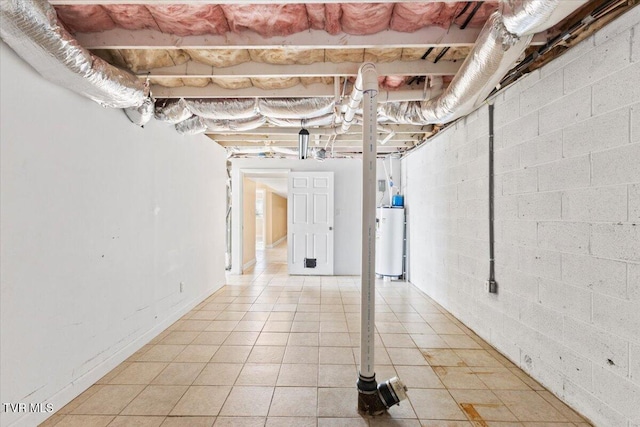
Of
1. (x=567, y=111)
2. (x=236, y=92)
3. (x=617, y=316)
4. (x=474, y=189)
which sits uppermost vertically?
(x=236, y=92)

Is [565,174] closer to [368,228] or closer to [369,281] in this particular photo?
[368,228]

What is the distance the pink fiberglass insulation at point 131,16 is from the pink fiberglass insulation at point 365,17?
115cm

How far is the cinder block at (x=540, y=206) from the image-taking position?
1.88m

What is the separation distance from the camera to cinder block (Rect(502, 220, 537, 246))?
2.10m

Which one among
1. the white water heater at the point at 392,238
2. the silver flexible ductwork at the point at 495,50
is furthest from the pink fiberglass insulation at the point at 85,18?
the white water heater at the point at 392,238

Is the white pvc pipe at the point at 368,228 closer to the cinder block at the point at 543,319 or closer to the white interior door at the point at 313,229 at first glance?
the cinder block at the point at 543,319

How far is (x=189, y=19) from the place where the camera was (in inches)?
69.4

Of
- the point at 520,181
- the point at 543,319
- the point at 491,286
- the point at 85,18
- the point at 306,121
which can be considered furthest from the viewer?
the point at 306,121

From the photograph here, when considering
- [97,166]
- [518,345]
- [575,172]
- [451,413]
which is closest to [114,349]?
[97,166]

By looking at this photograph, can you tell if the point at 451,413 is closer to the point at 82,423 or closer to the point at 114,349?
the point at 82,423

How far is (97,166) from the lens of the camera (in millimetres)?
2127

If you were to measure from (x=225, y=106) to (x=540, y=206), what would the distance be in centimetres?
263

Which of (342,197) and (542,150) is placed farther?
(342,197)

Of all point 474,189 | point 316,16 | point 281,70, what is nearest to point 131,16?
point 281,70
